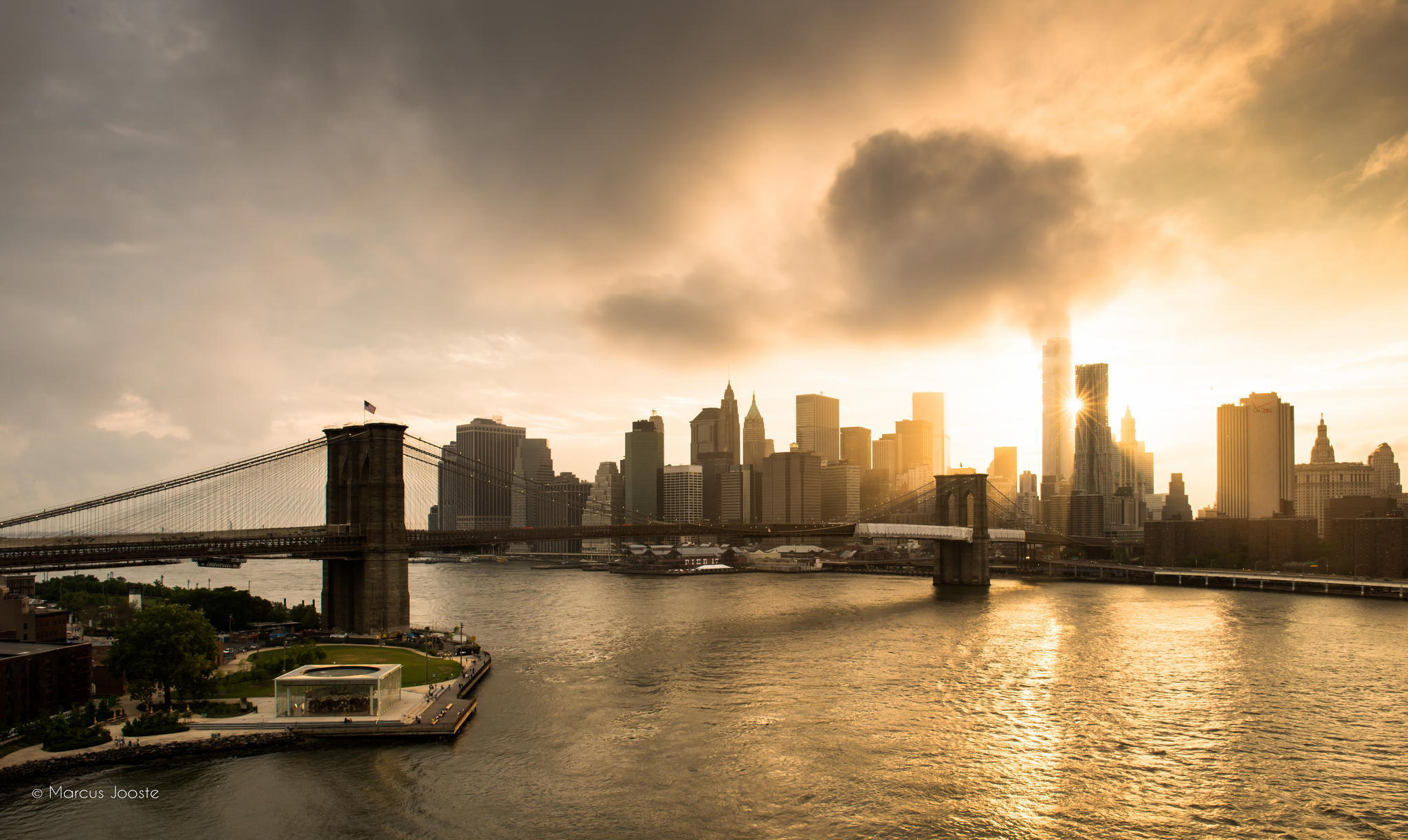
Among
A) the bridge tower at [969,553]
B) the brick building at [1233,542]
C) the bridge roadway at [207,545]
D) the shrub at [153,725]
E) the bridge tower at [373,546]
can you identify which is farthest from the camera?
the brick building at [1233,542]

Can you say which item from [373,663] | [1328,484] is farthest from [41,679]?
[1328,484]

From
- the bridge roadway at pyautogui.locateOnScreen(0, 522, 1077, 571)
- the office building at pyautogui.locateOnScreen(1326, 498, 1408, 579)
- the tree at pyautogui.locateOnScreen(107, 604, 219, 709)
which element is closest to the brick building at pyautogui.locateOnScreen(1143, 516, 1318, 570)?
the office building at pyautogui.locateOnScreen(1326, 498, 1408, 579)

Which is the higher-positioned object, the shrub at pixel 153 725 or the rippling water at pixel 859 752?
the shrub at pixel 153 725

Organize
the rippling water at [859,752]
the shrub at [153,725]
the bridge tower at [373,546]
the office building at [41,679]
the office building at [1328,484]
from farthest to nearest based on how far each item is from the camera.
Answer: the office building at [1328,484] → the bridge tower at [373,546] → the office building at [41,679] → the shrub at [153,725] → the rippling water at [859,752]

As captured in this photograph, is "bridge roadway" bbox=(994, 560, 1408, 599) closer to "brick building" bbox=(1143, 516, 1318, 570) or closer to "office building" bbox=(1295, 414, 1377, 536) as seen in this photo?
"brick building" bbox=(1143, 516, 1318, 570)

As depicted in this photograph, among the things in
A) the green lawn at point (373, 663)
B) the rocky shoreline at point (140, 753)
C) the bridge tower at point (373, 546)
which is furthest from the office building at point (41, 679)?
the bridge tower at point (373, 546)

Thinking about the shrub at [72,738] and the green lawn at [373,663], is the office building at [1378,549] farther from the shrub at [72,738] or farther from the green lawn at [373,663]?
the shrub at [72,738]

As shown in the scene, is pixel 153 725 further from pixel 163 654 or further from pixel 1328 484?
pixel 1328 484
